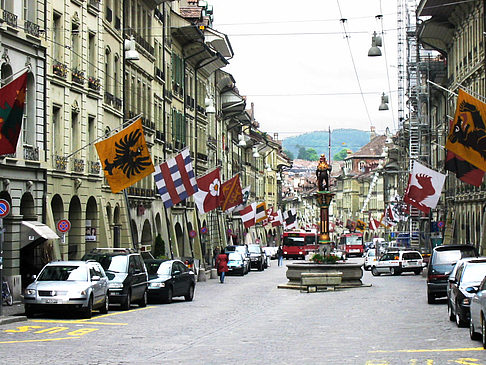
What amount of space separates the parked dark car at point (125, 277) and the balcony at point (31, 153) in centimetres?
481

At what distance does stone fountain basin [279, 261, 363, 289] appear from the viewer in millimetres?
48469

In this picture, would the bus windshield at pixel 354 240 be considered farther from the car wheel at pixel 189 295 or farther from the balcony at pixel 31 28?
the balcony at pixel 31 28

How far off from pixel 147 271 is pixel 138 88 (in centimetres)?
2242

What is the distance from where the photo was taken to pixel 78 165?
42781 millimetres

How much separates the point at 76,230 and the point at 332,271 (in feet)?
39.9

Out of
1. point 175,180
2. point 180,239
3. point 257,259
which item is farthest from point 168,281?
point 257,259

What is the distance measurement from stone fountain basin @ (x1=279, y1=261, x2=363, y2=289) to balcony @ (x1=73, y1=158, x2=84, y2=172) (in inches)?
429

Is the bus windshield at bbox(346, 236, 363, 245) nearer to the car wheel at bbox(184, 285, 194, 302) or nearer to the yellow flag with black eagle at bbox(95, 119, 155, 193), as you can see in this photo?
the car wheel at bbox(184, 285, 194, 302)

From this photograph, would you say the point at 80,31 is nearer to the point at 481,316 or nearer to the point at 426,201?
the point at 426,201

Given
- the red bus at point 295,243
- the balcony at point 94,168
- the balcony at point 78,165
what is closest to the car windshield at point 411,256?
the balcony at point 94,168

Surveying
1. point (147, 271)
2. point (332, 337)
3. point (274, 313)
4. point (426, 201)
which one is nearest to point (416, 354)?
point (332, 337)

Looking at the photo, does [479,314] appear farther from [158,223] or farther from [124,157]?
[158,223]

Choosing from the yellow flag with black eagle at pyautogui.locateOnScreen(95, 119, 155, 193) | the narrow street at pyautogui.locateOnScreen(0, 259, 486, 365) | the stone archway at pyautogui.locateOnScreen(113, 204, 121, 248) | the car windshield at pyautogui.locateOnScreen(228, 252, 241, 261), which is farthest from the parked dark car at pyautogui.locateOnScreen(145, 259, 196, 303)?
the car windshield at pyautogui.locateOnScreen(228, 252, 241, 261)

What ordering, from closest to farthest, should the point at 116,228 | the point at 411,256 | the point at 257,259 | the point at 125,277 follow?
1. the point at 125,277
2. the point at 116,228
3. the point at 411,256
4. the point at 257,259
